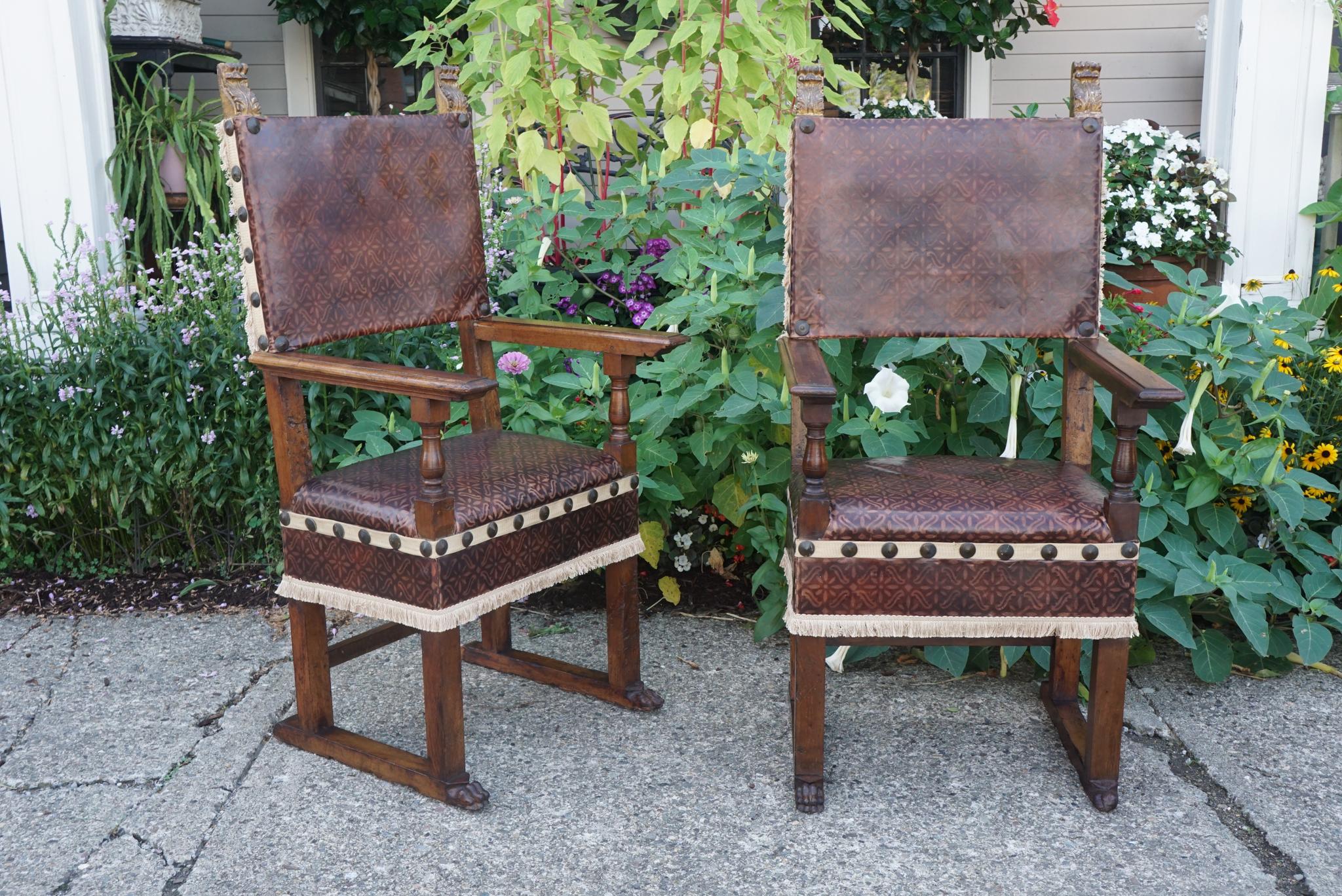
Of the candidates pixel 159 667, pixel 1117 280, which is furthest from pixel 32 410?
pixel 1117 280

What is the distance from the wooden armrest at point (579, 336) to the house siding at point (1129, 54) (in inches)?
172

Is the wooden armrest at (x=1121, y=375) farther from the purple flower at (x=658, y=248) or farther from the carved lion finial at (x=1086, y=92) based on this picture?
the purple flower at (x=658, y=248)

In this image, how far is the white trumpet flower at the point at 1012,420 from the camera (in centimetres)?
253

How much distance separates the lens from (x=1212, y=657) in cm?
266

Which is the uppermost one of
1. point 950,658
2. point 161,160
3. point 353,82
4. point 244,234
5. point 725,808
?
point 353,82

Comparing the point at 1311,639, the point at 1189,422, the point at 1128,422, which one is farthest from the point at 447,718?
the point at 1311,639

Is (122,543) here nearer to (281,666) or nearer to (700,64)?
(281,666)

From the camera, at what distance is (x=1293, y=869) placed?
2.04 m

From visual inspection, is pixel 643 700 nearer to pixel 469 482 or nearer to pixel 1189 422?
pixel 469 482

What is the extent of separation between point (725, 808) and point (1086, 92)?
1.50 m

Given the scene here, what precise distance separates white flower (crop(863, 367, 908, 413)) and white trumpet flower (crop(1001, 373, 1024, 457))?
24cm

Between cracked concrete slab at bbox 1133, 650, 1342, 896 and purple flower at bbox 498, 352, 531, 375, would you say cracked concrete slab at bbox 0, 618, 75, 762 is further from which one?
cracked concrete slab at bbox 1133, 650, 1342, 896

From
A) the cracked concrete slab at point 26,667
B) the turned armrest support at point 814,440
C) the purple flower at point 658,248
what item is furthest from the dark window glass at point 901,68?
the cracked concrete slab at point 26,667

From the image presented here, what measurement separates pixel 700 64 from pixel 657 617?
56.4 inches
